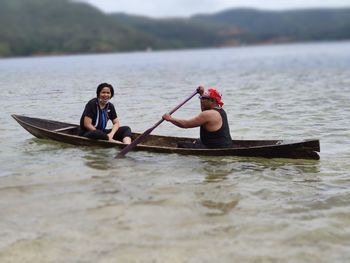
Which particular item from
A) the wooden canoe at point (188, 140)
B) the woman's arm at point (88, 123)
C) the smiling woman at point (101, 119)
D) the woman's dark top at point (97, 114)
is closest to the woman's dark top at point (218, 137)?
the wooden canoe at point (188, 140)

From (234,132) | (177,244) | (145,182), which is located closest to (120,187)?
(145,182)

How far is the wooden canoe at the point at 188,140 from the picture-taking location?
9.23 metres

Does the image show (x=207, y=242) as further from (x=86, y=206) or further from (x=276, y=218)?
(x=86, y=206)

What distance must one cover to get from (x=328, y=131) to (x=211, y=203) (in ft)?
22.9

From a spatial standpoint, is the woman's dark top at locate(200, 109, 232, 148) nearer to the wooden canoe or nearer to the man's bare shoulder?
the wooden canoe

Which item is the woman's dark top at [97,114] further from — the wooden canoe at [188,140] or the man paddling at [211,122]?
the man paddling at [211,122]

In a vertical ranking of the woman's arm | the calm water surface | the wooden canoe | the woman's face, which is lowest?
the calm water surface

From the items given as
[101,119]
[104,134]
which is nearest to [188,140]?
[104,134]

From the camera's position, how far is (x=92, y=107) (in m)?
10.8

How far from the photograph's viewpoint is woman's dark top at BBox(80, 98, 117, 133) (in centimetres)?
1084

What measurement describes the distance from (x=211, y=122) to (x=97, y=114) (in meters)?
2.91

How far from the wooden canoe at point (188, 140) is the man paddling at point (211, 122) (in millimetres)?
279

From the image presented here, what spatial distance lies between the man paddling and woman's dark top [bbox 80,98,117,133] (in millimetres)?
1888

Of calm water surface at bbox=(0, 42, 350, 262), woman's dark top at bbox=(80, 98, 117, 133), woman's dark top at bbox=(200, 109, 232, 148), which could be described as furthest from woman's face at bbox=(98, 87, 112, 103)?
woman's dark top at bbox=(200, 109, 232, 148)
